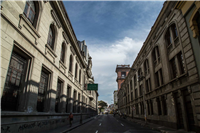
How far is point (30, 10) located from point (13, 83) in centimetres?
657

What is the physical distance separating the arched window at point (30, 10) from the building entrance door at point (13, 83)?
3753mm

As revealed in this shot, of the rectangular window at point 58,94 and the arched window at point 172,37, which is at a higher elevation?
the arched window at point 172,37

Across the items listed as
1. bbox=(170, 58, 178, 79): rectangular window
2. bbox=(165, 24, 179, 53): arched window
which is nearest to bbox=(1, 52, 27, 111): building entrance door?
bbox=(165, 24, 179, 53): arched window

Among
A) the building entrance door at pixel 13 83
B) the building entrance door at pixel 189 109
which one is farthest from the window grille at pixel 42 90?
the building entrance door at pixel 189 109

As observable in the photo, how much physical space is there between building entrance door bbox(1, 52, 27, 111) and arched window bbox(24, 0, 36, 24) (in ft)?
12.3

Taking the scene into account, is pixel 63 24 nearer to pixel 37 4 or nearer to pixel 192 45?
pixel 37 4

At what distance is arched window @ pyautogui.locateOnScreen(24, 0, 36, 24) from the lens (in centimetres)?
1043

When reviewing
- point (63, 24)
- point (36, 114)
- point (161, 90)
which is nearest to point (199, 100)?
point (161, 90)

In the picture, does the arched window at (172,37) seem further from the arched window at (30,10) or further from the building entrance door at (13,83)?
the building entrance door at (13,83)

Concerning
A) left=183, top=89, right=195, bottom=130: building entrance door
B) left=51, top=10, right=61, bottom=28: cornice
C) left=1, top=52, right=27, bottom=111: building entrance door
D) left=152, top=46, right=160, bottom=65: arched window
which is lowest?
left=183, top=89, right=195, bottom=130: building entrance door

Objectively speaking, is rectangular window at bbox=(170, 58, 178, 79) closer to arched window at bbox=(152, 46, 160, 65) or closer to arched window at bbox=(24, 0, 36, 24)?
arched window at bbox=(152, 46, 160, 65)

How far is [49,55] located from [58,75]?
11.1 feet

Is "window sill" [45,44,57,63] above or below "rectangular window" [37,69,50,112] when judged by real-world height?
above

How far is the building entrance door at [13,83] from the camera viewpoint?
8.30 metres
